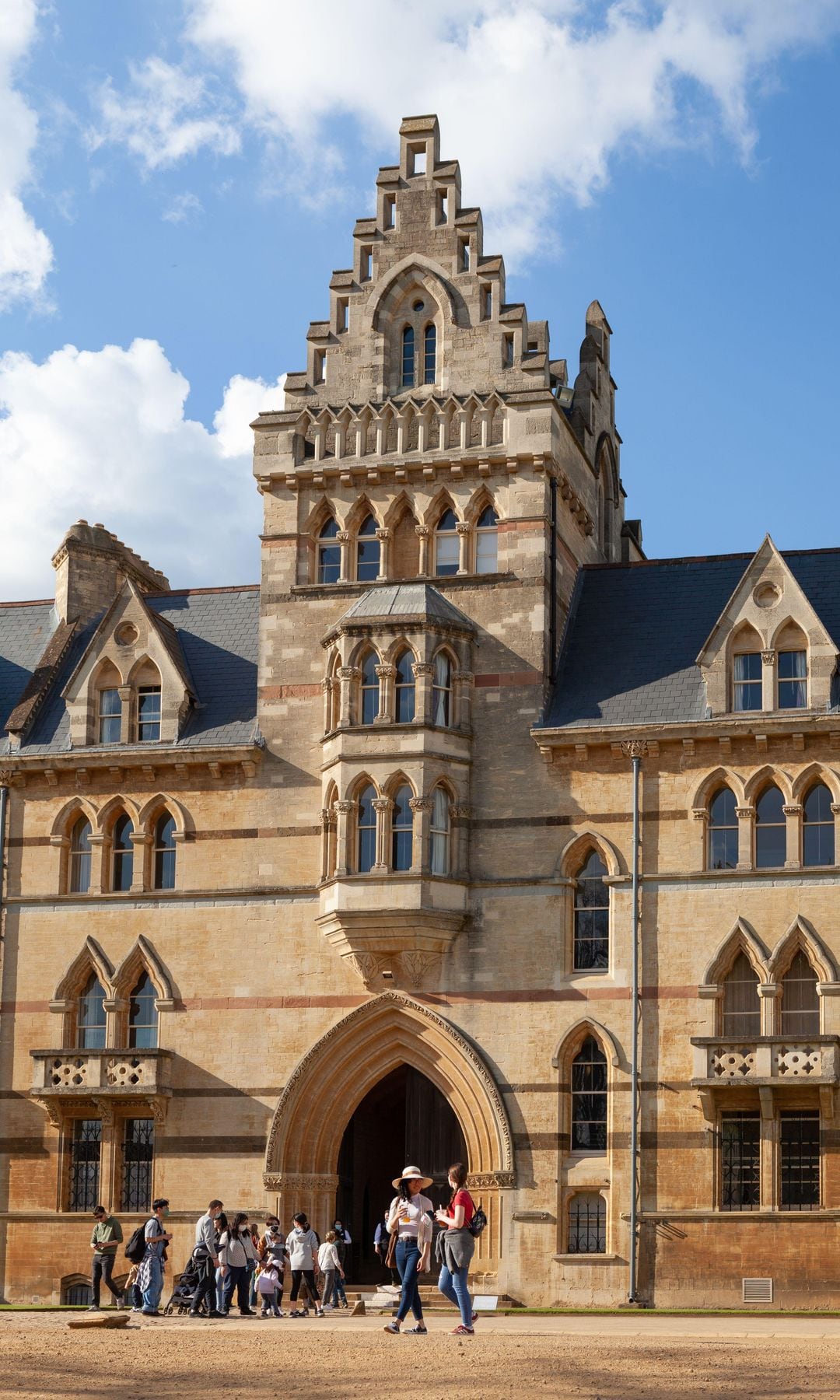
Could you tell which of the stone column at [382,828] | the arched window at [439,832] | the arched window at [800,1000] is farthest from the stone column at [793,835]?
the stone column at [382,828]

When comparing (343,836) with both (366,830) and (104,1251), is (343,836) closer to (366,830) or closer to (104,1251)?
(366,830)

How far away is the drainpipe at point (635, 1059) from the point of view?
36.8 metres

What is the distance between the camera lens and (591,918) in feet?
129

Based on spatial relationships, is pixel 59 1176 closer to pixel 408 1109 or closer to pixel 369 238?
pixel 408 1109

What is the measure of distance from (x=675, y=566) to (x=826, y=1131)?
11977 mm

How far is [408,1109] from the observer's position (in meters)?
41.1

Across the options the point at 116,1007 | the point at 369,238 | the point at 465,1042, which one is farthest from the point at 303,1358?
the point at 369,238

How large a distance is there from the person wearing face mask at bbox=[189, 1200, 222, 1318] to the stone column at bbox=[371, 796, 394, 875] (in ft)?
28.3

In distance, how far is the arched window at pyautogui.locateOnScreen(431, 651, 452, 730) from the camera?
40031 mm

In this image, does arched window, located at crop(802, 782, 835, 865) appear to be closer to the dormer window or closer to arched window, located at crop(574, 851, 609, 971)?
arched window, located at crop(574, 851, 609, 971)

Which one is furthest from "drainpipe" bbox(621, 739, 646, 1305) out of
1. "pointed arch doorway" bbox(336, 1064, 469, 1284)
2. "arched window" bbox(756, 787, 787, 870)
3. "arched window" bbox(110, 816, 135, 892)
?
"arched window" bbox(110, 816, 135, 892)

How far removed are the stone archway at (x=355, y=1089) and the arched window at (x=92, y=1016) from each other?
4145 mm

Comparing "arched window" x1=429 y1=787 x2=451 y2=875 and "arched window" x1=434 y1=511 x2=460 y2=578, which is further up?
"arched window" x1=434 y1=511 x2=460 y2=578

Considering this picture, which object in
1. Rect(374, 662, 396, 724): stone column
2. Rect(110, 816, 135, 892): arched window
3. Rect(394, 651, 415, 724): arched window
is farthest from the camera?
Rect(110, 816, 135, 892): arched window
